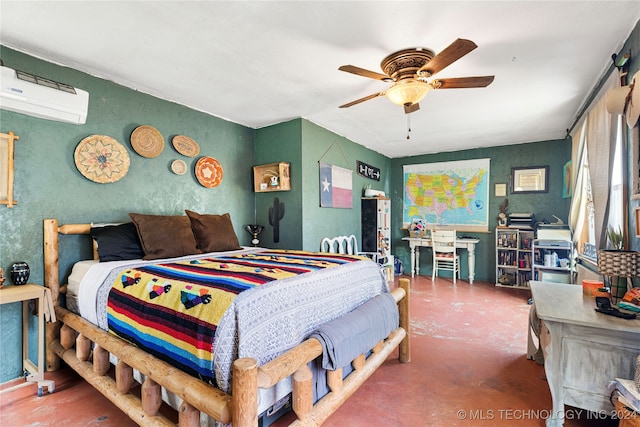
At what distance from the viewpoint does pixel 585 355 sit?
1.50 metres

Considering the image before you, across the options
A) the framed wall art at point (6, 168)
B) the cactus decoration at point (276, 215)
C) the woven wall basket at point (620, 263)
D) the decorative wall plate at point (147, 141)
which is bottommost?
the woven wall basket at point (620, 263)

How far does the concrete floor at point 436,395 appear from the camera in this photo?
1.68 metres

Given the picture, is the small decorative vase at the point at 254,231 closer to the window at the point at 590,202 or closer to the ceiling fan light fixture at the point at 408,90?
the ceiling fan light fixture at the point at 408,90

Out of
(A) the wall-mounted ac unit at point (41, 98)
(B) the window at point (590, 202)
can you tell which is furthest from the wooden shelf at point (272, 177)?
(B) the window at point (590, 202)

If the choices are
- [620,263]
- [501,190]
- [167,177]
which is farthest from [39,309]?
[501,190]

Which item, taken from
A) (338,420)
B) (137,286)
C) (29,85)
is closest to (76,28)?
(29,85)

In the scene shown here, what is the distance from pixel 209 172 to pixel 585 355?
11.4ft

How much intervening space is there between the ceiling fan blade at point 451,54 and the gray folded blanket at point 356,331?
63.1 inches

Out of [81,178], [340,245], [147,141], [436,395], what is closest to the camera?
[436,395]

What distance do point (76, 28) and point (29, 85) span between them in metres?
0.54

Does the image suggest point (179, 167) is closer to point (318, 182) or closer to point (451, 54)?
point (318, 182)

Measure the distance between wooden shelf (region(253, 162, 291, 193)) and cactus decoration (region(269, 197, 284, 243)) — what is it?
210 mm

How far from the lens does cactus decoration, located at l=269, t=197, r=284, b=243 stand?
3.79 meters

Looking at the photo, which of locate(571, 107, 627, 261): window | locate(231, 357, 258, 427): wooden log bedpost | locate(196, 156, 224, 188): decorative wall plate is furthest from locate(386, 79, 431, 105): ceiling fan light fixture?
locate(196, 156, 224, 188): decorative wall plate
